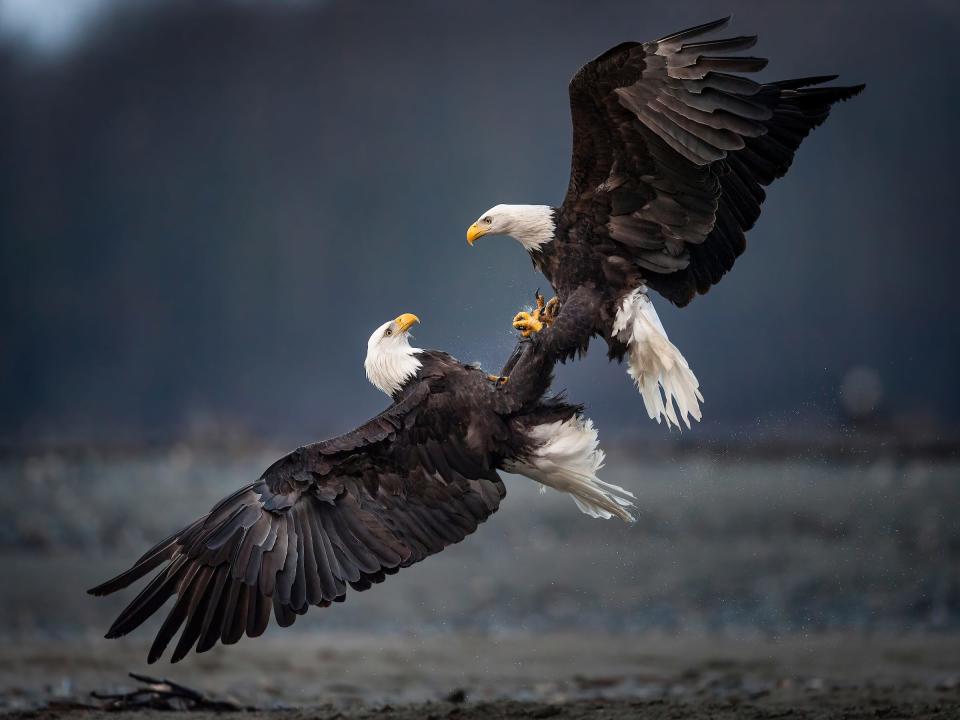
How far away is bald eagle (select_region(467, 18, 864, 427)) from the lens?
371cm

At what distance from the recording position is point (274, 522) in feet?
13.1

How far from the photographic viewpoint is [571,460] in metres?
4.11

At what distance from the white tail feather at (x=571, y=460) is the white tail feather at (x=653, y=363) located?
23 cm

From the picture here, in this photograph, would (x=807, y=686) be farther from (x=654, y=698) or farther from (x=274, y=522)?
(x=274, y=522)

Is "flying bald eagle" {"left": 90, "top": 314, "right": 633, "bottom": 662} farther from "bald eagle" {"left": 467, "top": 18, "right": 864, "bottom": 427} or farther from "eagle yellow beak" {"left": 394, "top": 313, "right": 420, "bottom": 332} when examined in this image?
"bald eagle" {"left": 467, "top": 18, "right": 864, "bottom": 427}

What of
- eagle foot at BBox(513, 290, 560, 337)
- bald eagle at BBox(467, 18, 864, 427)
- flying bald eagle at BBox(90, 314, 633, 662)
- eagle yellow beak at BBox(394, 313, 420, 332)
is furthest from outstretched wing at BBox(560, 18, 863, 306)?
eagle yellow beak at BBox(394, 313, 420, 332)

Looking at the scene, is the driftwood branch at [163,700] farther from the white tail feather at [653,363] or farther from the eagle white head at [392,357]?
the white tail feather at [653,363]

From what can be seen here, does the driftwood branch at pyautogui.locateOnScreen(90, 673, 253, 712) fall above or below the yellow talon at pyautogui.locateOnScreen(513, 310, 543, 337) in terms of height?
below

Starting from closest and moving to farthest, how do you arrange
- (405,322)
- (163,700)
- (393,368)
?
(393,368) < (405,322) < (163,700)

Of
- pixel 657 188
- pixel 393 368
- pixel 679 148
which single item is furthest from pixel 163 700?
pixel 679 148

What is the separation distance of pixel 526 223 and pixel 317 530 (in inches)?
45.3

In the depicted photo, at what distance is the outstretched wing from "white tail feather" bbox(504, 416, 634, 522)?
53 centimetres

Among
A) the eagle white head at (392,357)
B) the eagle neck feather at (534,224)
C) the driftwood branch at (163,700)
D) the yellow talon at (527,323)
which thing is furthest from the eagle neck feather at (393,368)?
the driftwood branch at (163,700)

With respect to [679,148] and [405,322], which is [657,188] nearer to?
[679,148]
